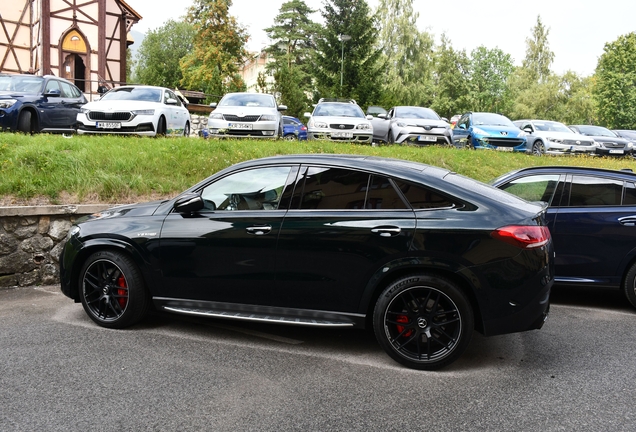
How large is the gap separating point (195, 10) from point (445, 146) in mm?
37808

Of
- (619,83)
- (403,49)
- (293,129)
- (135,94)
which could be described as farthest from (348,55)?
(619,83)

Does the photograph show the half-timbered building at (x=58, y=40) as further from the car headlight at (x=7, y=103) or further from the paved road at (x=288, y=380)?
the paved road at (x=288, y=380)

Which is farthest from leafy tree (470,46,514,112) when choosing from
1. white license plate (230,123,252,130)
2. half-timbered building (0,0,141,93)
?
white license plate (230,123,252,130)

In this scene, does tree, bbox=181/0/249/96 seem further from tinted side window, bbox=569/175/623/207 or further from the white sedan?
tinted side window, bbox=569/175/623/207

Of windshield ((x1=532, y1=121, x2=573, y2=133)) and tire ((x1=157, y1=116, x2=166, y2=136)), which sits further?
windshield ((x1=532, y1=121, x2=573, y2=133))

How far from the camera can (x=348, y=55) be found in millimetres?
38219

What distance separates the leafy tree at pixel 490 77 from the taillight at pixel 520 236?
72574mm

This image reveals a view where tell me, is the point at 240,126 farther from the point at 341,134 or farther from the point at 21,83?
the point at 21,83

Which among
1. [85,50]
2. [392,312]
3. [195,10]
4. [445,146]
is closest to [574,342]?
[392,312]

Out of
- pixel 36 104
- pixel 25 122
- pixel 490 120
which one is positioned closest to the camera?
pixel 25 122

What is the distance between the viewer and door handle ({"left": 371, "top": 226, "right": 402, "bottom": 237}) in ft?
15.4

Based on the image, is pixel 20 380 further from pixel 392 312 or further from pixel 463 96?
pixel 463 96

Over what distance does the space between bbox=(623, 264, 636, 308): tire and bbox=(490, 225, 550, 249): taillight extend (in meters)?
2.57

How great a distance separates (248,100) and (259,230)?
12.6 m
